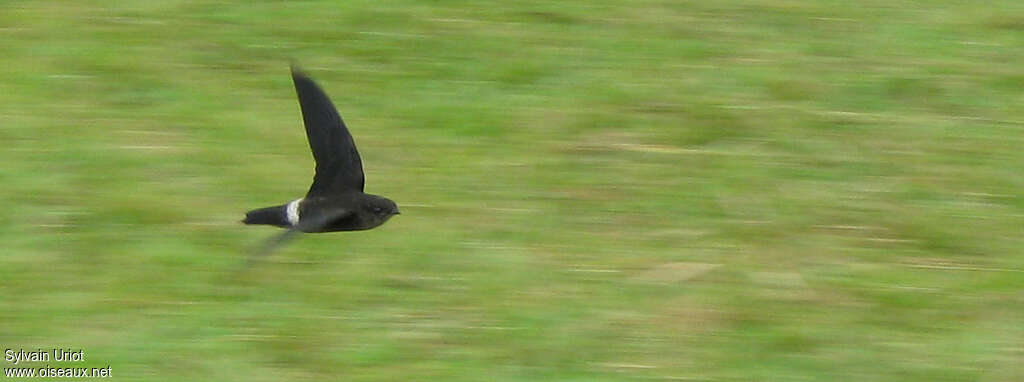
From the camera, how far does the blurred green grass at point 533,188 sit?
19.0 ft

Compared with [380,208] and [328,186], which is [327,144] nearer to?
A: [328,186]

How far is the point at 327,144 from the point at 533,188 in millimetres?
1114

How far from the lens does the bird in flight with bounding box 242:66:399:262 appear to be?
6031 millimetres

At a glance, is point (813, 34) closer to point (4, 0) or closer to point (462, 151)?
point (462, 151)

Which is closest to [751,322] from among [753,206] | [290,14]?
[753,206]

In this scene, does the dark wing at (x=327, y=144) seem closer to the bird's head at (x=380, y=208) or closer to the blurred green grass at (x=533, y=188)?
the bird's head at (x=380, y=208)

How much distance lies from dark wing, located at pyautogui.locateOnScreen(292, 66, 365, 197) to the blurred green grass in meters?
0.27

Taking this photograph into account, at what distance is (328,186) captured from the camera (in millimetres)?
6164

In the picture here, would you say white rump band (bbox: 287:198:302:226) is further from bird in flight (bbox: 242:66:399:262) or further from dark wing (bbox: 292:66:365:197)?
dark wing (bbox: 292:66:365:197)

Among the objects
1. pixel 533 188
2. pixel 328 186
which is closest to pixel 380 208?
pixel 328 186

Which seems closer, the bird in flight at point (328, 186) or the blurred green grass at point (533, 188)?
the blurred green grass at point (533, 188)

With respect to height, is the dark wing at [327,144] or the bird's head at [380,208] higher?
the dark wing at [327,144]

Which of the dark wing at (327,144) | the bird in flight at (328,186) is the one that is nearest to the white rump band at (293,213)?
the bird in flight at (328,186)

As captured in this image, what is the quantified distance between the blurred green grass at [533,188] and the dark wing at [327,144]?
10.6 inches
